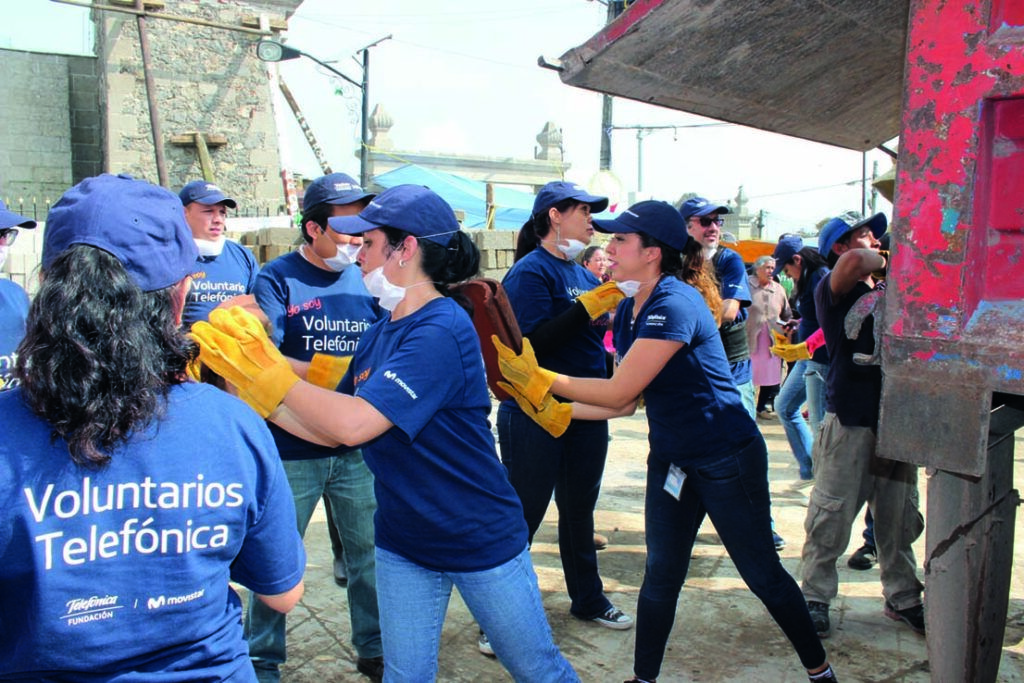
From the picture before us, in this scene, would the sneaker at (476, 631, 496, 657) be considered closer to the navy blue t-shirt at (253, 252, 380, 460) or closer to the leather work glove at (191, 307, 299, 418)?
the navy blue t-shirt at (253, 252, 380, 460)

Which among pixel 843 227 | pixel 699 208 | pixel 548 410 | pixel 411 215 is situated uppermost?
pixel 699 208

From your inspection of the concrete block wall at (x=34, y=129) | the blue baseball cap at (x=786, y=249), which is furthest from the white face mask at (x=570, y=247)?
the concrete block wall at (x=34, y=129)

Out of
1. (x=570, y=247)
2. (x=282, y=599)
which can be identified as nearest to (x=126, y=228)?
(x=282, y=599)

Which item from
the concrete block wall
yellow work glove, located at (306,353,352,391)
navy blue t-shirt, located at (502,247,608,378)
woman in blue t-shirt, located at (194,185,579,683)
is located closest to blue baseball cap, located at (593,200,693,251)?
navy blue t-shirt, located at (502,247,608,378)

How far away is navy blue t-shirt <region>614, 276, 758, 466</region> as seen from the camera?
110 inches

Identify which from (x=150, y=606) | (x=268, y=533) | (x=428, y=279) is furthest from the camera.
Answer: (x=428, y=279)

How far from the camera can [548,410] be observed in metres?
2.99

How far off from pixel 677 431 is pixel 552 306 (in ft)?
3.30

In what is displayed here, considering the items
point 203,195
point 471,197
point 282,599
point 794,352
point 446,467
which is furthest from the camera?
point 471,197

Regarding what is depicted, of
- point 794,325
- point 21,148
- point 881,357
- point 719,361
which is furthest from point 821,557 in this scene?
point 21,148

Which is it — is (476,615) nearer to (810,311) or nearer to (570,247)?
(570,247)

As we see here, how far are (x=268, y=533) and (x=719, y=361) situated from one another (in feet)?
6.21

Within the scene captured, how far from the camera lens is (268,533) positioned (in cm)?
145

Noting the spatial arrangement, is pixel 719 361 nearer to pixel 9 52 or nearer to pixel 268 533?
Answer: pixel 268 533
